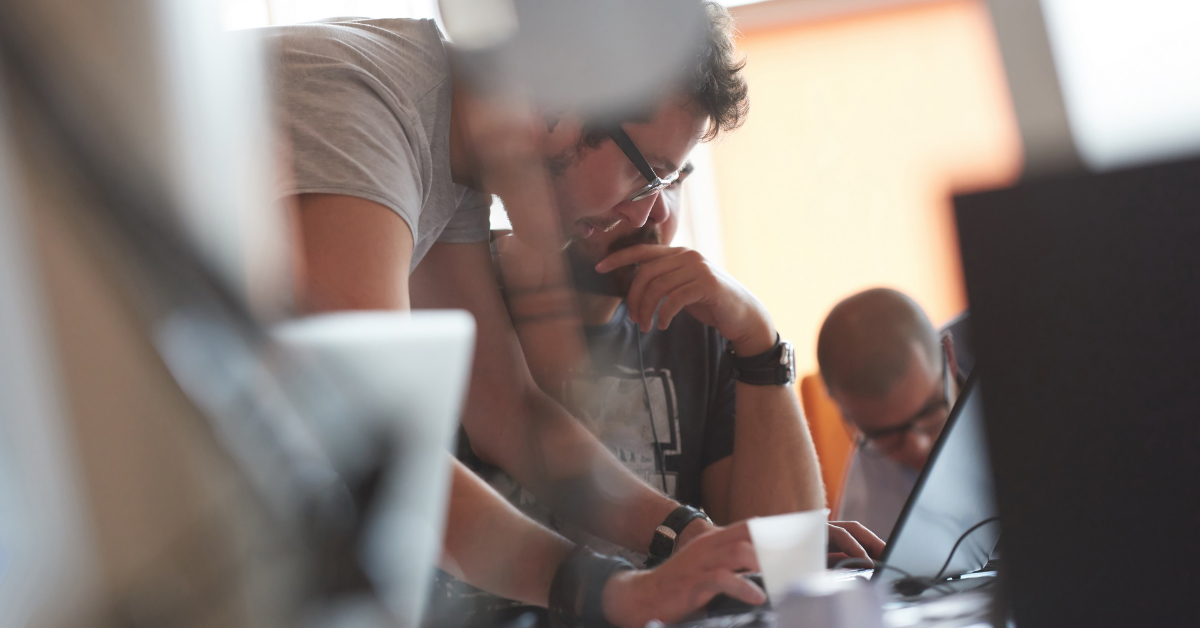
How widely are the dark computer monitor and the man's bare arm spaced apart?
700 millimetres

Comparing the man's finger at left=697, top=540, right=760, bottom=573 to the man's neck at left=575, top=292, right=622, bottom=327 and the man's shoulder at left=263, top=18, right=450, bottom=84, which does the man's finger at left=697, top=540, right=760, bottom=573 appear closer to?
the man's shoulder at left=263, top=18, right=450, bottom=84

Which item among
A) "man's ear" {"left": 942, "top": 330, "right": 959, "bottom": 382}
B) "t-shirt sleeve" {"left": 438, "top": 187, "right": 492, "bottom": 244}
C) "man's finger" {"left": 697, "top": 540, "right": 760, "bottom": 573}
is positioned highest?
"t-shirt sleeve" {"left": 438, "top": 187, "right": 492, "bottom": 244}

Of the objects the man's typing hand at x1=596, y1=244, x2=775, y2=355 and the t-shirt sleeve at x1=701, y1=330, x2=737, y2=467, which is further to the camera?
the t-shirt sleeve at x1=701, y1=330, x2=737, y2=467

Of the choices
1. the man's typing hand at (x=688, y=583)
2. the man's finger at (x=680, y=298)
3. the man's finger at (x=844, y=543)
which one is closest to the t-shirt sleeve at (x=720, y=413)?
the man's finger at (x=680, y=298)

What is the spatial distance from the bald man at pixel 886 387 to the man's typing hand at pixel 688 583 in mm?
815

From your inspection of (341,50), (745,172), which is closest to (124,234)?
(341,50)

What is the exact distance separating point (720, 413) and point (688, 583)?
0.68 meters

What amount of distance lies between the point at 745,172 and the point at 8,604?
252 cm

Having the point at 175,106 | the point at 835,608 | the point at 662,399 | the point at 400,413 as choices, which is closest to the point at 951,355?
the point at 662,399

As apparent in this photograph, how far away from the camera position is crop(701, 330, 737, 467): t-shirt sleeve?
4.32ft

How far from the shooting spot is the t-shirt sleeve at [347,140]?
0.77 metres

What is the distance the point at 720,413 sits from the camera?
1339 millimetres

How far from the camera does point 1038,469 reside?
398 millimetres

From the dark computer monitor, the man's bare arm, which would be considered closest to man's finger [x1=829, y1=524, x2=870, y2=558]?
the man's bare arm
